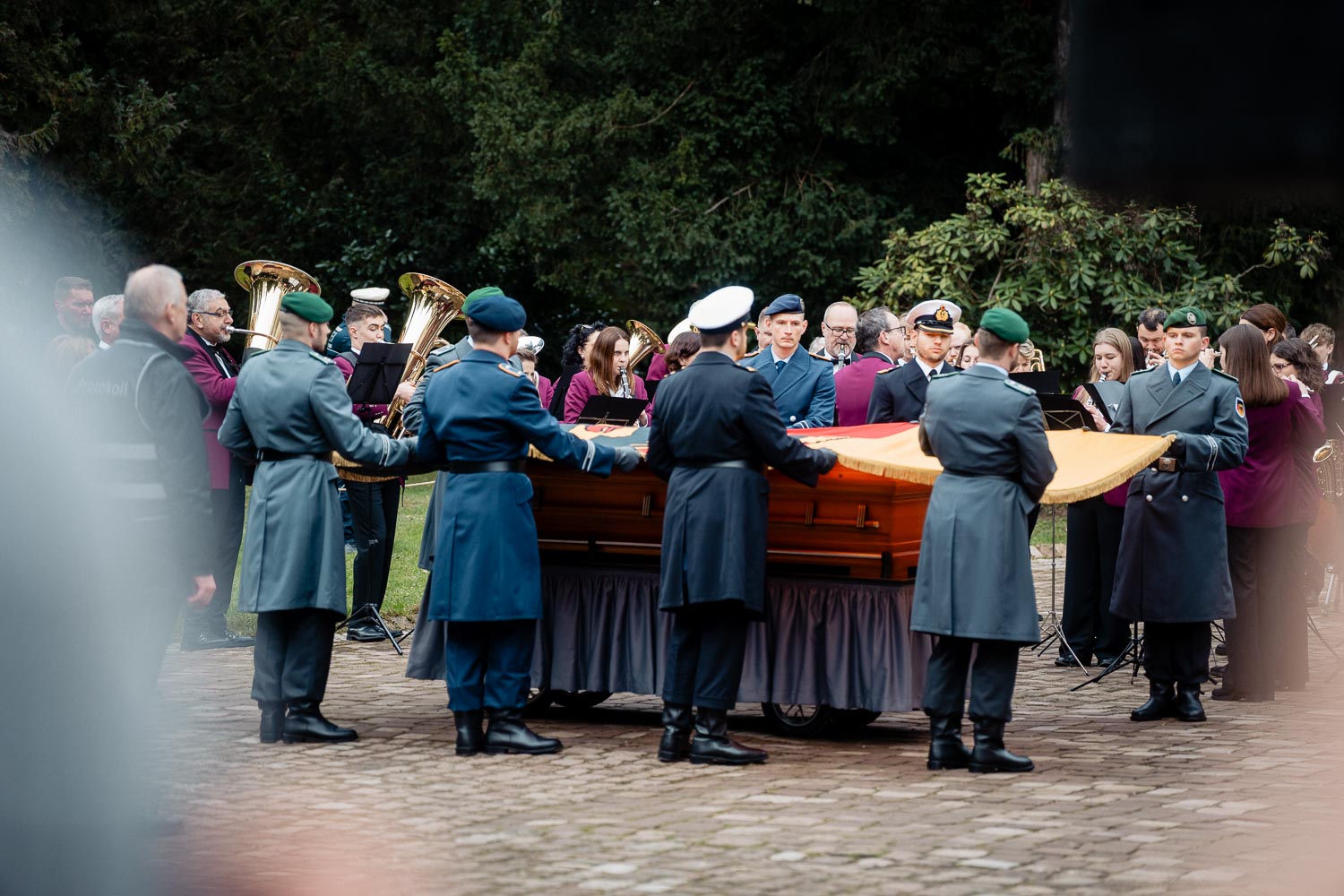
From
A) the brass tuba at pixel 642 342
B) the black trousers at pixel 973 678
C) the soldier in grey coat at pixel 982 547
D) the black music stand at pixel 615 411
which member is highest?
the brass tuba at pixel 642 342

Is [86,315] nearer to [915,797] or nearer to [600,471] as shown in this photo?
[600,471]

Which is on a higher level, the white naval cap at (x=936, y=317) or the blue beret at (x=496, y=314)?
the white naval cap at (x=936, y=317)

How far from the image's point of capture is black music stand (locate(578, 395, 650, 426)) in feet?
29.1

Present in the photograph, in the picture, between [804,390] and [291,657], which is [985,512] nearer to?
[804,390]

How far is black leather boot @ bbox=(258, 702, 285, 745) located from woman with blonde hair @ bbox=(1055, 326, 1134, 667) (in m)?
5.08

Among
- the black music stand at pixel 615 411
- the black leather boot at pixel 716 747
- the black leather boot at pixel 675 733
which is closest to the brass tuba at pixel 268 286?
the black music stand at pixel 615 411

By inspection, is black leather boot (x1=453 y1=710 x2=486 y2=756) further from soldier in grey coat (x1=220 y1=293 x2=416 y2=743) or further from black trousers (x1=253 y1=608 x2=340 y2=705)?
black trousers (x1=253 y1=608 x2=340 y2=705)

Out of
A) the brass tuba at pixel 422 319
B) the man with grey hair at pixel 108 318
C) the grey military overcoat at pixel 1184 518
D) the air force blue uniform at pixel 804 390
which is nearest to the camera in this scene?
the grey military overcoat at pixel 1184 518

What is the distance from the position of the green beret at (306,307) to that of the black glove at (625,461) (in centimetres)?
153

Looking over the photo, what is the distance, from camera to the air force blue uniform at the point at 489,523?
24.0 feet

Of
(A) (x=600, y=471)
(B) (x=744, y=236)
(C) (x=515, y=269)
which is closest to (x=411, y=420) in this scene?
(A) (x=600, y=471)

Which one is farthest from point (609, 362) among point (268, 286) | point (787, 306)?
point (268, 286)

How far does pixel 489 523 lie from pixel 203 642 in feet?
13.8

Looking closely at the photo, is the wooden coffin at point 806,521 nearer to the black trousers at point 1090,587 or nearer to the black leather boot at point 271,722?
the black leather boot at point 271,722
